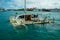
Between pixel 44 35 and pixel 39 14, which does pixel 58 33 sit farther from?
pixel 39 14

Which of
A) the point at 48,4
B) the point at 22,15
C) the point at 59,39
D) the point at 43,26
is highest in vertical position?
the point at 48,4

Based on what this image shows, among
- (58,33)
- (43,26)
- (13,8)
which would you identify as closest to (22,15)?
(13,8)

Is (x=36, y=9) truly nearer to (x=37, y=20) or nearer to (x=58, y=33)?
(x=37, y=20)

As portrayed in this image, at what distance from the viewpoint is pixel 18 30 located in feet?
6.66

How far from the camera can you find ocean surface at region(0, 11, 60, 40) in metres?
1.98

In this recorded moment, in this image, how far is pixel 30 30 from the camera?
2.02m

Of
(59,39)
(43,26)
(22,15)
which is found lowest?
(59,39)

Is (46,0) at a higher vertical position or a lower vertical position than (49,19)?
higher

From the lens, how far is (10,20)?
2033mm

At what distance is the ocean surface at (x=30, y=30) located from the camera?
78.0 inches

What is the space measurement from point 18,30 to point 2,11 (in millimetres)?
337

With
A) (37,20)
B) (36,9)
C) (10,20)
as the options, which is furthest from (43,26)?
(10,20)

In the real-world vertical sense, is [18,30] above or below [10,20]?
below

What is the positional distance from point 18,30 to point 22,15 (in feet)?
0.69
